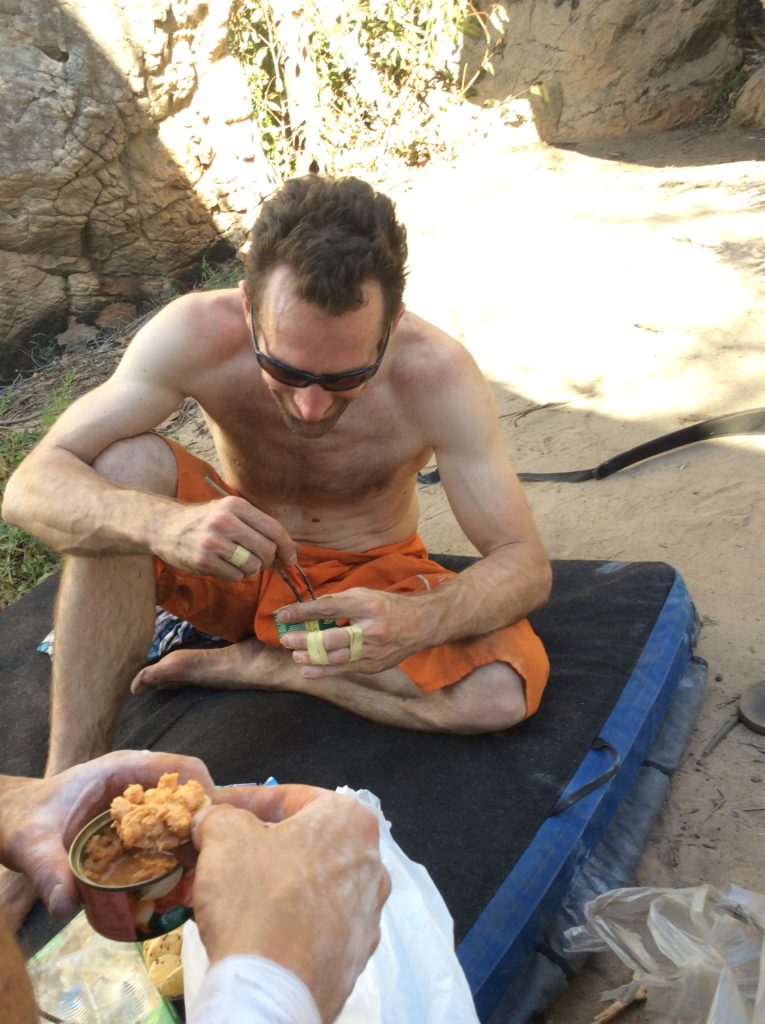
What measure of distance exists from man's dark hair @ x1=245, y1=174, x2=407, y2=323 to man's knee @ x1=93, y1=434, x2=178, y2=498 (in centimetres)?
50

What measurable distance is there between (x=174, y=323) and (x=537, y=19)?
565cm

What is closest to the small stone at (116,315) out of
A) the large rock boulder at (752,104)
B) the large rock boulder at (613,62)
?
the large rock boulder at (613,62)

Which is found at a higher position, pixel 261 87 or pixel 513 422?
pixel 261 87

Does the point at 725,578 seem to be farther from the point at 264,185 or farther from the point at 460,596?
the point at 264,185

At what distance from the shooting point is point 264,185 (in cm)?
671

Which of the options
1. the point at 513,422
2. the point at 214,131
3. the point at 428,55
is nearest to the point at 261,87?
the point at 214,131

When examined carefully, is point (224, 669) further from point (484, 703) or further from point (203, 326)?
point (203, 326)

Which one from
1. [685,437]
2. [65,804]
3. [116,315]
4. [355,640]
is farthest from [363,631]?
[116,315]

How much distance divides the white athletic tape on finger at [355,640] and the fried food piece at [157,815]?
72 centimetres

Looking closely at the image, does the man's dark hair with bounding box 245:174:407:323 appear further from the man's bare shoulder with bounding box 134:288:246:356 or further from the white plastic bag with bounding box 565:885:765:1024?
the white plastic bag with bounding box 565:885:765:1024

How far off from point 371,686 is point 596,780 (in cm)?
65

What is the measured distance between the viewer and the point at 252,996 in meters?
0.96

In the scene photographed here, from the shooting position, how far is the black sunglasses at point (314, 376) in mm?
2191

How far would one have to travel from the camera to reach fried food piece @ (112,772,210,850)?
1.28 meters
